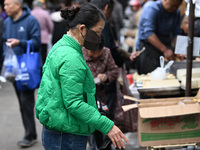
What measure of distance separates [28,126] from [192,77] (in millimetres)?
2382

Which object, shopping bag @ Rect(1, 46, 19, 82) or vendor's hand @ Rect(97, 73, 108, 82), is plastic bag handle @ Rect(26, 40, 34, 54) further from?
vendor's hand @ Rect(97, 73, 108, 82)

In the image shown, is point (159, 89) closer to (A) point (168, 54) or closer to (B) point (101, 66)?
(B) point (101, 66)

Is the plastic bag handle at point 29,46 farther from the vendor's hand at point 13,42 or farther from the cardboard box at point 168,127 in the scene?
the cardboard box at point 168,127

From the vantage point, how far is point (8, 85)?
9156 millimetres

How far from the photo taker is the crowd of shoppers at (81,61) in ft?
7.70

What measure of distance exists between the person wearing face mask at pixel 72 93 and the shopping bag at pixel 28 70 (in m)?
2.14

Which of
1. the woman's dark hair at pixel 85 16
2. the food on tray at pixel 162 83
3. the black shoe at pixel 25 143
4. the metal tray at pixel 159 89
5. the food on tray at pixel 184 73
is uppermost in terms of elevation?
the woman's dark hair at pixel 85 16

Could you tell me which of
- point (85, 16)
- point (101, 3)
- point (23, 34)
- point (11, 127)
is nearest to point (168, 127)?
point (85, 16)

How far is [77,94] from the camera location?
7.59 feet

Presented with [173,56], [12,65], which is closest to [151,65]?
[173,56]

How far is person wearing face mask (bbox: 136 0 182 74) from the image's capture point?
4.90 meters

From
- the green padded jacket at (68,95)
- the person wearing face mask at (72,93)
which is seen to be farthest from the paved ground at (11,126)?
the green padded jacket at (68,95)

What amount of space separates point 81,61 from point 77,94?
233 mm

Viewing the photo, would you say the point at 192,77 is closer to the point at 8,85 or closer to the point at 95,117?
the point at 95,117
